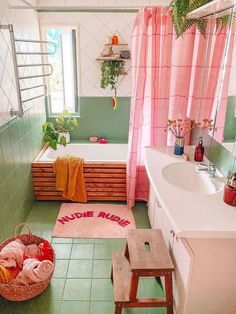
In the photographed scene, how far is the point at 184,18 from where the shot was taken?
2.07 metres

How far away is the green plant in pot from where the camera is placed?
3.41m

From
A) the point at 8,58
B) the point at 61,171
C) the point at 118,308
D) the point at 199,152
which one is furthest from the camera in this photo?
the point at 61,171

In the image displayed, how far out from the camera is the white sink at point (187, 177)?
70.7 inches

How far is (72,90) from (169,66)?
170 cm

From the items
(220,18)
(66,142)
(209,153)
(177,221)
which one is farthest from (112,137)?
(177,221)

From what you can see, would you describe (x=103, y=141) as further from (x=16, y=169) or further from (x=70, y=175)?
(x=16, y=169)

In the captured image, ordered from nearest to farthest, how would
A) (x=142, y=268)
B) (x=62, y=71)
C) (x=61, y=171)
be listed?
1. (x=142, y=268)
2. (x=61, y=171)
3. (x=62, y=71)

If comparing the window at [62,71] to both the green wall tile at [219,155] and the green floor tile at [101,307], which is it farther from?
the green floor tile at [101,307]

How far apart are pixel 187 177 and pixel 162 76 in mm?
1019

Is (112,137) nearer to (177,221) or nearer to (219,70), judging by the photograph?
(219,70)

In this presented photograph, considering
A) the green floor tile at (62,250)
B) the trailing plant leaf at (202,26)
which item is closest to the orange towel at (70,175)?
the green floor tile at (62,250)

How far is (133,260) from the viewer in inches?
61.8

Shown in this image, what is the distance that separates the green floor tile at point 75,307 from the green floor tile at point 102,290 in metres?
0.08

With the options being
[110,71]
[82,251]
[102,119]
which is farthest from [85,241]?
[110,71]
